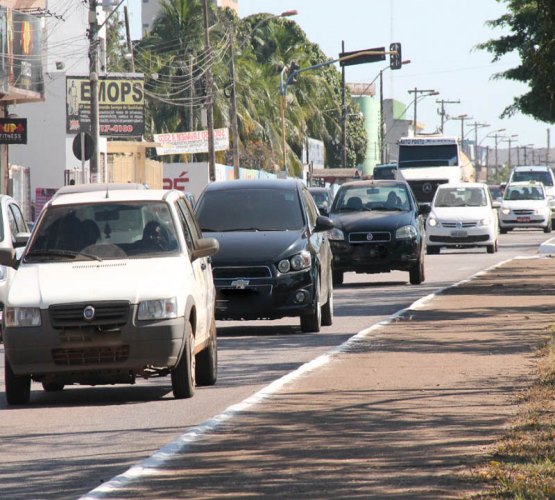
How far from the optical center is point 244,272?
18984mm

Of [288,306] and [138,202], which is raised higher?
[138,202]

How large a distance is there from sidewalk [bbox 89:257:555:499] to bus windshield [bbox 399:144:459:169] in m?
41.3

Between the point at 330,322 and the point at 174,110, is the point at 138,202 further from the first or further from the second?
the point at 174,110

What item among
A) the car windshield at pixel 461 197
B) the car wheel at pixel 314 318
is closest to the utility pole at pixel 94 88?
the car windshield at pixel 461 197

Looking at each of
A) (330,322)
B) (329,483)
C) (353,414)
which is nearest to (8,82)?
(330,322)

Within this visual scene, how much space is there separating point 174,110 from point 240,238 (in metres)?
64.2

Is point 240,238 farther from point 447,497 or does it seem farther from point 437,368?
point 447,497

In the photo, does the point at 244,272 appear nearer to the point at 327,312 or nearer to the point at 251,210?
the point at 251,210

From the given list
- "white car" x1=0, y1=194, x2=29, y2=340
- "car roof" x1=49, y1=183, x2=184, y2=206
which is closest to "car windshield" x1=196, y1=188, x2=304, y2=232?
"white car" x1=0, y1=194, x2=29, y2=340

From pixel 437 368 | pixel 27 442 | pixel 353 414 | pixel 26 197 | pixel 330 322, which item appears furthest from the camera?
pixel 26 197

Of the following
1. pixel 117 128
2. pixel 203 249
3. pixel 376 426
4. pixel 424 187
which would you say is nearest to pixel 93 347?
pixel 203 249

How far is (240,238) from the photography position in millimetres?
19469

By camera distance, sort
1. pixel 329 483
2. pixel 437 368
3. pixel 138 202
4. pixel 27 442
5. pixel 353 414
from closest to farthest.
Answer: pixel 329 483
pixel 27 442
pixel 353 414
pixel 138 202
pixel 437 368

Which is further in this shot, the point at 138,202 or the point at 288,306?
the point at 288,306
